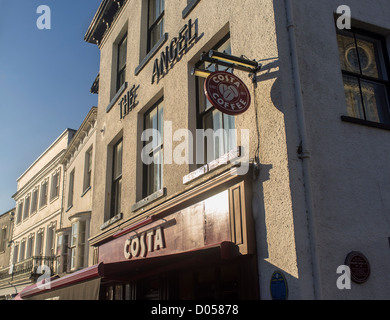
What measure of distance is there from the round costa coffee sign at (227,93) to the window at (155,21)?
5.04 metres

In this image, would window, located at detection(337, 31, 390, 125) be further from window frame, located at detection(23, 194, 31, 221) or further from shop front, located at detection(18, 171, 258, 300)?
window frame, located at detection(23, 194, 31, 221)

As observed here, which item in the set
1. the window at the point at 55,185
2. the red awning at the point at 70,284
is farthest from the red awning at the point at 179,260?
the window at the point at 55,185

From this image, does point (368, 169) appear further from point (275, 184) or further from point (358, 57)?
point (358, 57)

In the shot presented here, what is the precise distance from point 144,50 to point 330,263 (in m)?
8.03

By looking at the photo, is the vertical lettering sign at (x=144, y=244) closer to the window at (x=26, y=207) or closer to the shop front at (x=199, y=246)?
the shop front at (x=199, y=246)

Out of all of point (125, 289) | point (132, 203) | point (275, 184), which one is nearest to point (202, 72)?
point (275, 184)

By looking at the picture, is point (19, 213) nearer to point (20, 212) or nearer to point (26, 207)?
point (20, 212)

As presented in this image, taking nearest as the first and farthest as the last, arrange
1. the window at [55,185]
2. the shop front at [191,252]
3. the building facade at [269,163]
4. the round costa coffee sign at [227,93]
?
the building facade at [269,163], the round costa coffee sign at [227,93], the shop front at [191,252], the window at [55,185]

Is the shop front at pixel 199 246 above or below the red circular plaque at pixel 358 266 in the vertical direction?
above

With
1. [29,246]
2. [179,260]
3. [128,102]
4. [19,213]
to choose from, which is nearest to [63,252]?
[128,102]

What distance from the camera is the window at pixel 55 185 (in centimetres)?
2406

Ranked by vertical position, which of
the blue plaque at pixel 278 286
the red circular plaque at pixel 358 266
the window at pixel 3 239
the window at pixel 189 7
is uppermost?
the window at pixel 3 239

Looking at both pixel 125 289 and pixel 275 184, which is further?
pixel 125 289

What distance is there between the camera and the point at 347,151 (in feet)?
19.9
